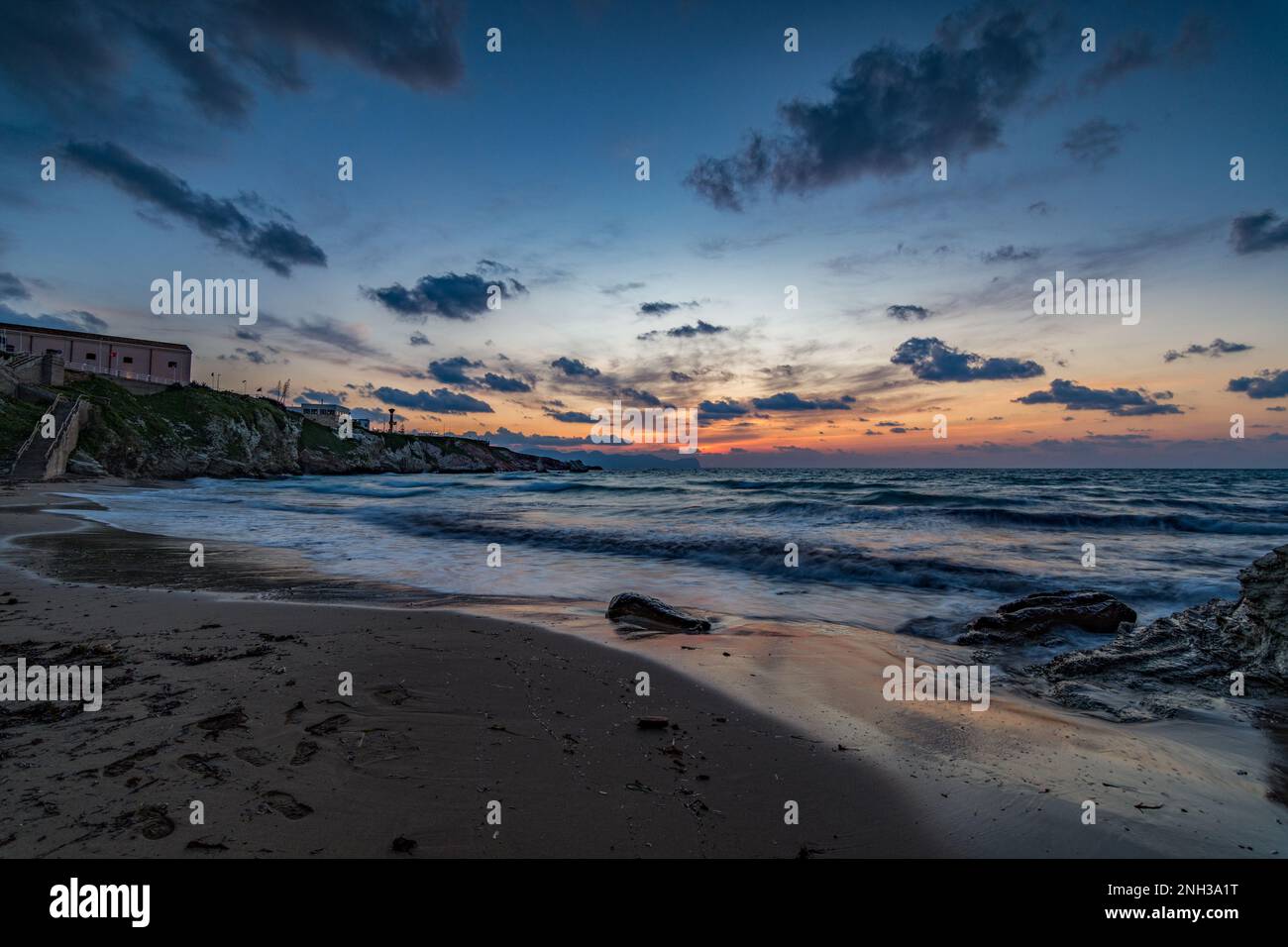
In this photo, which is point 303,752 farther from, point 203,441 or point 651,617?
point 203,441

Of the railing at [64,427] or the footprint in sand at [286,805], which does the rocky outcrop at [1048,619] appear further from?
the railing at [64,427]

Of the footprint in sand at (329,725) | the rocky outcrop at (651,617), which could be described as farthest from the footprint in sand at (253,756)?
the rocky outcrop at (651,617)

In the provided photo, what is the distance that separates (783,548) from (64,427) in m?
38.3

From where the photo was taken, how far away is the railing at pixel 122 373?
58.4 meters

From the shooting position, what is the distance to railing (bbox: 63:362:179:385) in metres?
58.4

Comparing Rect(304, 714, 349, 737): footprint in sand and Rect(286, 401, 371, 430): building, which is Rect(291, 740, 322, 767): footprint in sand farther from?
Rect(286, 401, 371, 430): building

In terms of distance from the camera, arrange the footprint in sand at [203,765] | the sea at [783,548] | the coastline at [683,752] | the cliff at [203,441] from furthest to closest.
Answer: the cliff at [203,441], the sea at [783,548], the footprint in sand at [203,765], the coastline at [683,752]

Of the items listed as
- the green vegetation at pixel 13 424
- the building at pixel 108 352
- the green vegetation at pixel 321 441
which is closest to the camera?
the green vegetation at pixel 13 424

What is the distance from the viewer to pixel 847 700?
5320mm

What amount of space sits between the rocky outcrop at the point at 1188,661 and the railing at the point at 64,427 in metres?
40.2

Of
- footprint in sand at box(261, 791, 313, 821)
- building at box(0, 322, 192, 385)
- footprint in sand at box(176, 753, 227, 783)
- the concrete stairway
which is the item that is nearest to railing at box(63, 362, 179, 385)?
building at box(0, 322, 192, 385)

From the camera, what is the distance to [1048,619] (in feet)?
26.3

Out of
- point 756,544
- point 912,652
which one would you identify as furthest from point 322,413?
point 912,652
